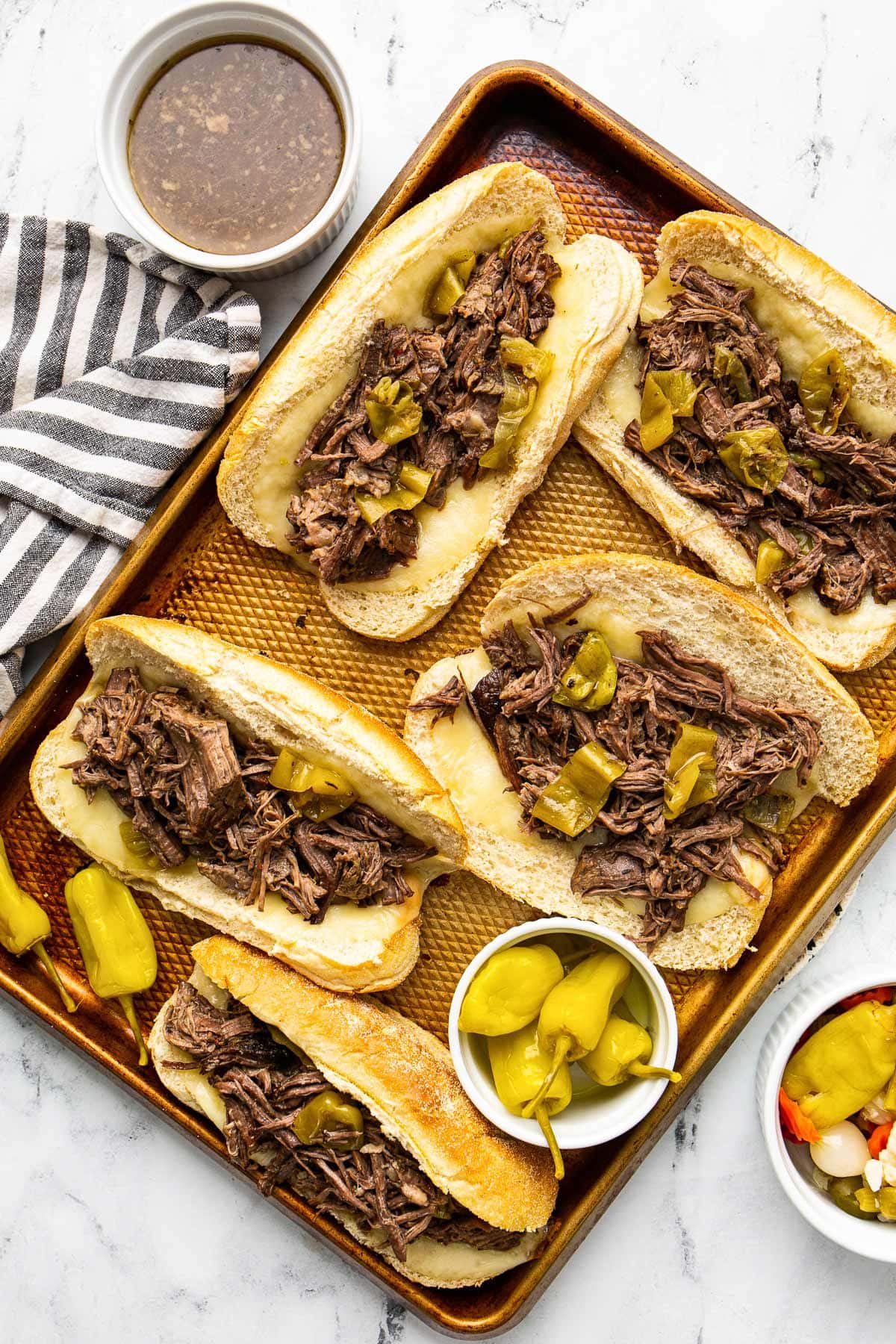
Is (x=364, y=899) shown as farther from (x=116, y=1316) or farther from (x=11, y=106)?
(x=11, y=106)

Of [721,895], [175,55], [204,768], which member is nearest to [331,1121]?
[204,768]

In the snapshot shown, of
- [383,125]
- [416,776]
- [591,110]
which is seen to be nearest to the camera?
[416,776]

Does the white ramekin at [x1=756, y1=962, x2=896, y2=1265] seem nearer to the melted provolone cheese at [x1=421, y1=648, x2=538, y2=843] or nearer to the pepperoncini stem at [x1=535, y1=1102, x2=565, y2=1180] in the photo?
the pepperoncini stem at [x1=535, y1=1102, x2=565, y2=1180]

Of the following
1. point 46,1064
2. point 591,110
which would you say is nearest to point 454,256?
point 591,110

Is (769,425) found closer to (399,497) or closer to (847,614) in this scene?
(847,614)

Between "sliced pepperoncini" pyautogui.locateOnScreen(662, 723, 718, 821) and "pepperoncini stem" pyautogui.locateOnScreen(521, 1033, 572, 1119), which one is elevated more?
"sliced pepperoncini" pyautogui.locateOnScreen(662, 723, 718, 821)

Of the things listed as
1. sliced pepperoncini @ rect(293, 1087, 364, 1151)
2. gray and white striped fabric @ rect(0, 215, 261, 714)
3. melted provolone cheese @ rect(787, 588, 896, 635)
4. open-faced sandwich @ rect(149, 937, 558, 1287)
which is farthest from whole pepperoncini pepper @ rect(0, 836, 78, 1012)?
melted provolone cheese @ rect(787, 588, 896, 635)

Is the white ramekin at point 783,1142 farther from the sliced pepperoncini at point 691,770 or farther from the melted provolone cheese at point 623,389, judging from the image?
the melted provolone cheese at point 623,389
